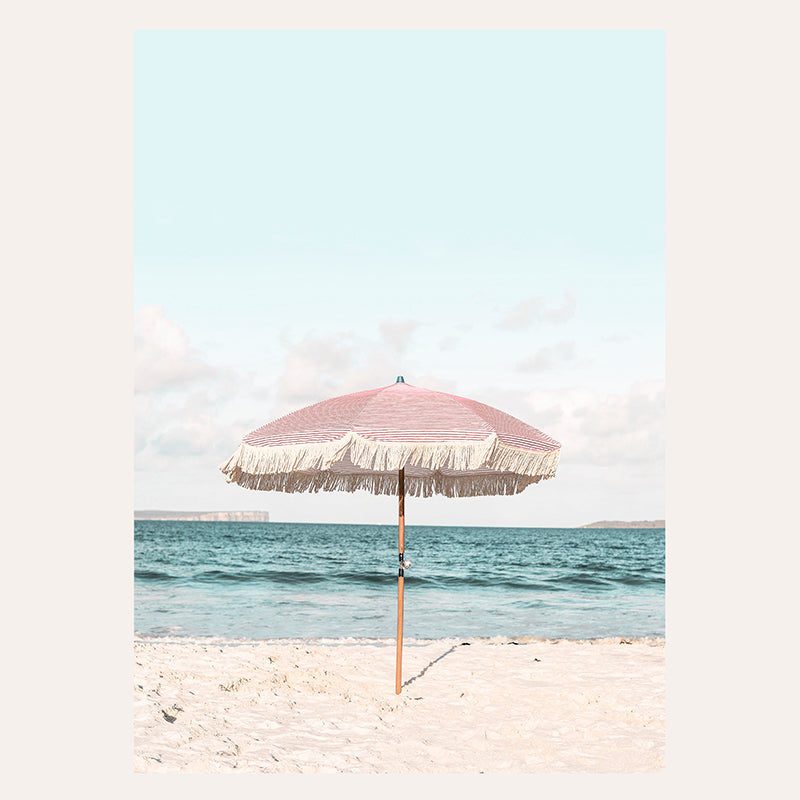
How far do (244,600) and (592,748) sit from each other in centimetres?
1372

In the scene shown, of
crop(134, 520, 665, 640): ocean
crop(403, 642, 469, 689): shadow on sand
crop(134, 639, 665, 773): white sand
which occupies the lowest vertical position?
crop(134, 520, 665, 640): ocean

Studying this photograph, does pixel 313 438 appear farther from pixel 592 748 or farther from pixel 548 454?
pixel 592 748

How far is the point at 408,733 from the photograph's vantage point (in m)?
5.21

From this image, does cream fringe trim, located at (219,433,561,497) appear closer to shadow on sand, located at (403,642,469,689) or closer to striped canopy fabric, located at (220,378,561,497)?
striped canopy fabric, located at (220,378,561,497)

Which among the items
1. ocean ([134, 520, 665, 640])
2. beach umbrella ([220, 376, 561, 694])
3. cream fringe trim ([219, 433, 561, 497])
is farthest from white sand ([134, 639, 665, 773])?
ocean ([134, 520, 665, 640])

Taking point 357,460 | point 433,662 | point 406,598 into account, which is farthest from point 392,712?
point 406,598

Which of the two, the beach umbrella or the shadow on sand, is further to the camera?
the shadow on sand

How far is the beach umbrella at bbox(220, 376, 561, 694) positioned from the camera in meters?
5.31

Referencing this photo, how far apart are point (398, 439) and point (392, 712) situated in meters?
2.12

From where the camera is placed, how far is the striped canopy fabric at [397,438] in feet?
17.4

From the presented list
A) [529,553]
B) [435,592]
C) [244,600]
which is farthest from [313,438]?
[529,553]

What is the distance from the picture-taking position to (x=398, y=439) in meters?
5.32

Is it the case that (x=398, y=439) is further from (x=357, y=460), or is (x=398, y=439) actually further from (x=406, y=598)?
(x=406, y=598)

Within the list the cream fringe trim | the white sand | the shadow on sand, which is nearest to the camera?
the white sand
